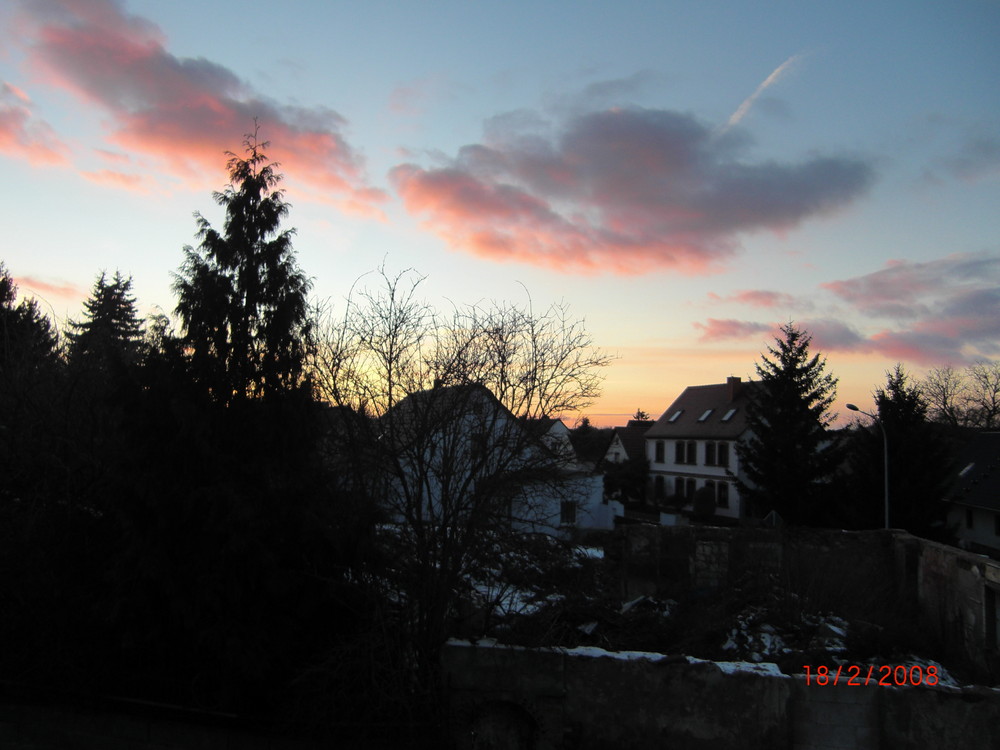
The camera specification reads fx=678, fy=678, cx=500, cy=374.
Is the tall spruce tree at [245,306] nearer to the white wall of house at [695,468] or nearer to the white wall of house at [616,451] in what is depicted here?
the white wall of house at [695,468]

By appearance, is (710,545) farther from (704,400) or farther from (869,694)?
(704,400)

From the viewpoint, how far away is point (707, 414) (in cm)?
4638

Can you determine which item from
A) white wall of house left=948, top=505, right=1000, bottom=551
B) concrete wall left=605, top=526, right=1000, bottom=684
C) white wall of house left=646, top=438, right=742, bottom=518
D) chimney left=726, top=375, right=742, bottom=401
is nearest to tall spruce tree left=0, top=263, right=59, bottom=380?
concrete wall left=605, top=526, right=1000, bottom=684

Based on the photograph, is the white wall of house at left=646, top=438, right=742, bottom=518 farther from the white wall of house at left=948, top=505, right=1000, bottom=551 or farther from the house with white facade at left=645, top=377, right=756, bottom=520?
the white wall of house at left=948, top=505, right=1000, bottom=551

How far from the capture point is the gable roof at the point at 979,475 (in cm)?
2762

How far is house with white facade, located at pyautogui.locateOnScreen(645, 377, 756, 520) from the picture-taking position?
4231 centimetres

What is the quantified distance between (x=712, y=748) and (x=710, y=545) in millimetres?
12647

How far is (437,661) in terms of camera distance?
725cm

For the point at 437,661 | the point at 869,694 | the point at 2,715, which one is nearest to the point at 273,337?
the point at 437,661

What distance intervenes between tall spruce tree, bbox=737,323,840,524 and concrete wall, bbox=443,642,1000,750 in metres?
23.8

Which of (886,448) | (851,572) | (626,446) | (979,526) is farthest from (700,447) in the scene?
(851,572)

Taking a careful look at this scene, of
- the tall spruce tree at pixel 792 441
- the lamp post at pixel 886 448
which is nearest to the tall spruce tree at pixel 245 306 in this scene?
the lamp post at pixel 886 448

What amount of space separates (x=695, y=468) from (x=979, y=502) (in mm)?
18854

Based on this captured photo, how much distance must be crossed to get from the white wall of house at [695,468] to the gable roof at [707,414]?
574mm
